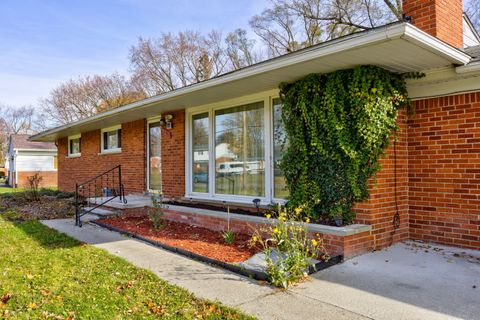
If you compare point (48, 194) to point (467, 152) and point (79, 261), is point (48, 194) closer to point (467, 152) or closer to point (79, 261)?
point (79, 261)

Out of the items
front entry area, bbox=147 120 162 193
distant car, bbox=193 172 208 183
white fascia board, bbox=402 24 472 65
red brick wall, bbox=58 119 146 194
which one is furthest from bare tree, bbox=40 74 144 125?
white fascia board, bbox=402 24 472 65

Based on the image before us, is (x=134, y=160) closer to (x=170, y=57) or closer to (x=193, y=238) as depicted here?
(x=193, y=238)

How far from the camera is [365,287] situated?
353 cm

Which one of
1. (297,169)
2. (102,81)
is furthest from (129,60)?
(297,169)

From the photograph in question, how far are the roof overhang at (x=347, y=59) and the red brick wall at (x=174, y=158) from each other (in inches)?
66.8

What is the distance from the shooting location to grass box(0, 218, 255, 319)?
121 inches

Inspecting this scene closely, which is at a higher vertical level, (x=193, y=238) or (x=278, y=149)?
(x=278, y=149)

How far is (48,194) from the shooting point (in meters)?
14.1

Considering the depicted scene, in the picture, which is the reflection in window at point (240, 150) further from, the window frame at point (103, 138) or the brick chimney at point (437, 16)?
the window frame at point (103, 138)

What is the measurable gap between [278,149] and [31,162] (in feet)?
87.0

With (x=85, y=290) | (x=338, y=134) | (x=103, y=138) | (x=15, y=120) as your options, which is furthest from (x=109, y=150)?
(x=15, y=120)

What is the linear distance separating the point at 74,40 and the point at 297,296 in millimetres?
16936

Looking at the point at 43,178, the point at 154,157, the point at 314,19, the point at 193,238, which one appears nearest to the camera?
the point at 193,238

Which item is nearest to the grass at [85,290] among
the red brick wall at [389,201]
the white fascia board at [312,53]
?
the red brick wall at [389,201]
